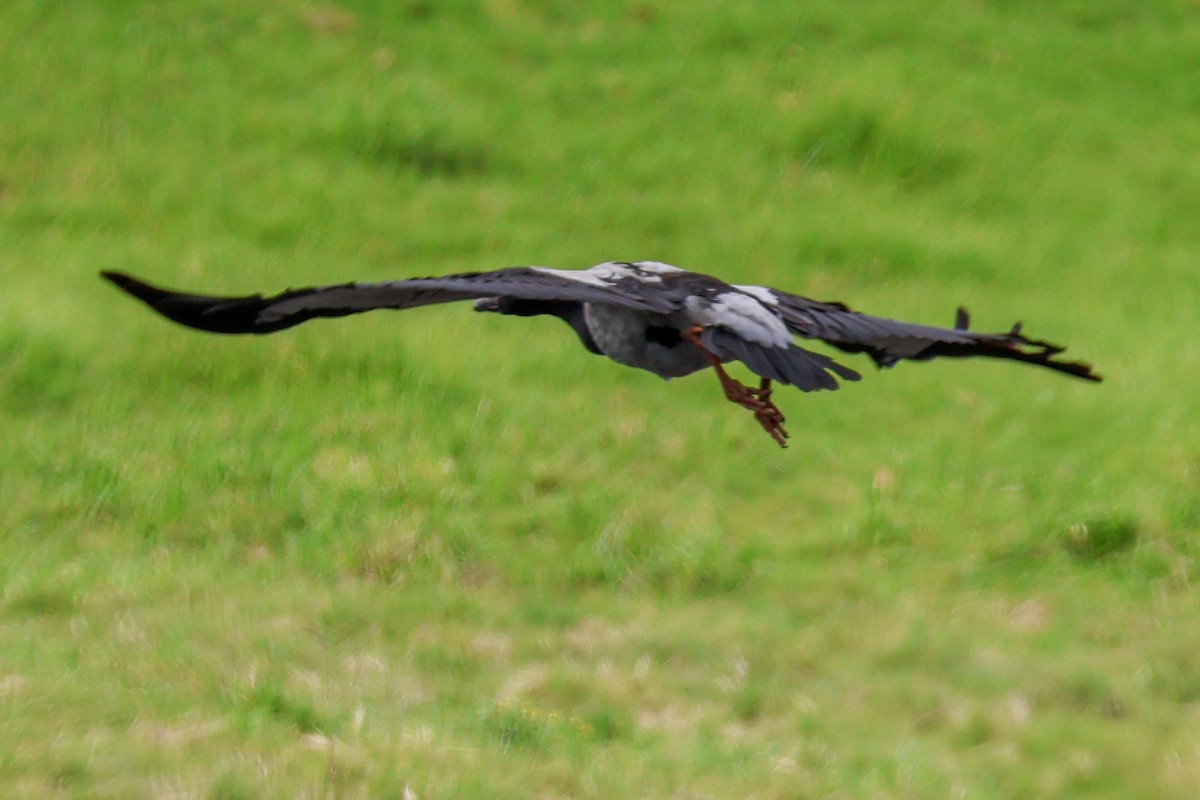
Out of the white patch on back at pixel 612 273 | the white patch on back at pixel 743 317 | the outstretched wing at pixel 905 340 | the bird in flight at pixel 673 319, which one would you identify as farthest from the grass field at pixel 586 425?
the outstretched wing at pixel 905 340

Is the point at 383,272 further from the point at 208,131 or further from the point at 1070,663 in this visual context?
the point at 1070,663

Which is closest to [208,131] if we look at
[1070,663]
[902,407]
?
[902,407]

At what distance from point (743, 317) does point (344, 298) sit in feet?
4.34

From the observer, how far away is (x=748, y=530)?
32.4 ft

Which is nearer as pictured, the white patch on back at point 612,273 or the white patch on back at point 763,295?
the white patch on back at point 612,273

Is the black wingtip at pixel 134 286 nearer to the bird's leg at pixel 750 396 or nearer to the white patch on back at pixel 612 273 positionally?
the white patch on back at pixel 612 273

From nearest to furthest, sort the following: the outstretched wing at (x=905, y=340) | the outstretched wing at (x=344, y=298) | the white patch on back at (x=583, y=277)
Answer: the outstretched wing at (x=344, y=298)
the outstretched wing at (x=905, y=340)
the white patch on back at (x=583, y=277)

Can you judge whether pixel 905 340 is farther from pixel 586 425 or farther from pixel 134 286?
pixel 586 425

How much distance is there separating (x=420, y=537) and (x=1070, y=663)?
3.93 meters

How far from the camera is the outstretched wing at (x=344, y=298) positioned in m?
4.59

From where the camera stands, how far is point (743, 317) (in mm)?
5016

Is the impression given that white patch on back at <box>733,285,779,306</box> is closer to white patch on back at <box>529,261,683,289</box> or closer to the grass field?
white patch on back at <box>529,261,683,289</box>

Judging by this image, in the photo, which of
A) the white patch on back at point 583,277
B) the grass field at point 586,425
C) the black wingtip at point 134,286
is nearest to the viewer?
the black wingtip at point 134,286

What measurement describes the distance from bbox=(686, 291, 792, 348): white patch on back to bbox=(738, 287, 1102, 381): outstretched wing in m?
0.09
